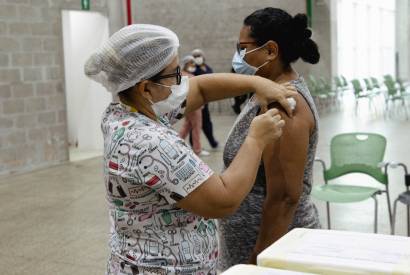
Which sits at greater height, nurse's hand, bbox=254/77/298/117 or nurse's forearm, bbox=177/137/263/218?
nurse's hand, bbox=254/77/298/117

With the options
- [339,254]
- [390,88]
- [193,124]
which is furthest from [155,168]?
[390,88]

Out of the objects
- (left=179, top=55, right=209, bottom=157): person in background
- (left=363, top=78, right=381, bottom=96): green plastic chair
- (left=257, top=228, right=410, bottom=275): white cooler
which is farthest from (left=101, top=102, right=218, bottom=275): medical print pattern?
(left=363, top=78, right=381, bottom=96): green plastic chair

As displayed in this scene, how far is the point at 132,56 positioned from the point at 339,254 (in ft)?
2.11

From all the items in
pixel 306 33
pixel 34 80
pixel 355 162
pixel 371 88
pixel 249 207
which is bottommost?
pixel 371 88

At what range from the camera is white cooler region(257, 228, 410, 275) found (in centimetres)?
112

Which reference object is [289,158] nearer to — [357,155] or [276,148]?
[276,148]

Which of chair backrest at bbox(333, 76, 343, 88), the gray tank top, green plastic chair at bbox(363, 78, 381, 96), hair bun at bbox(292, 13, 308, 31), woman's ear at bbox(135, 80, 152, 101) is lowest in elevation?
green plastic chair at bbox(363, 78, 381, 96)

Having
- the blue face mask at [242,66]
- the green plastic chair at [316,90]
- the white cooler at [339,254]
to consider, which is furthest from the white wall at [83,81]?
the white cooler at [339,254]

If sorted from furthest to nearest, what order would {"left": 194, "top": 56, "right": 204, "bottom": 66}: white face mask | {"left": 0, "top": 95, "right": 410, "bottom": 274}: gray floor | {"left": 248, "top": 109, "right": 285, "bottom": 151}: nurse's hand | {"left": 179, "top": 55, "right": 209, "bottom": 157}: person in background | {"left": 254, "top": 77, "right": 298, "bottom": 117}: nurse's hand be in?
{"left": 194, "top": 56, "right": 204, "bottom": 66}: white face mask, {"left": 179, "top": 55, "right": 209, "bottom": 157}: person in background, {"left": 0, "top": 95, "right": 410, "bottom": 274}: gray floor, {"left": 254, "top": 77, "right": 298, "bottom": 117}: nurse's hand, {"left": 248, "top": 109, "right": 285, "bottom": 151}: nurse's hand

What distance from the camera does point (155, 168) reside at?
1343 millimetres

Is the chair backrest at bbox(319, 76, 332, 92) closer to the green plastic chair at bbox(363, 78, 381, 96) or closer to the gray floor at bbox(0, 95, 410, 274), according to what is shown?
the green plastic chair at bbox(363, 78, 381, 96)

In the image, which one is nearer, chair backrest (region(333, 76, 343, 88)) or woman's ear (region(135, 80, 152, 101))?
woman's ear (region(135, 80, 152, 101))

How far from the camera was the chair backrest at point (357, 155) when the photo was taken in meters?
3.93

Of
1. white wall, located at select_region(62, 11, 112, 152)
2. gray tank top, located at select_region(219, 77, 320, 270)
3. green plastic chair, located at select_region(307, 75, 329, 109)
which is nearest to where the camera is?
gray tank top, located at select_region(219, 77, 320, 270)
